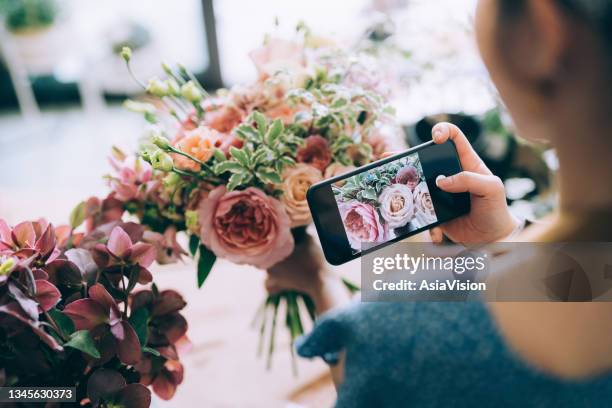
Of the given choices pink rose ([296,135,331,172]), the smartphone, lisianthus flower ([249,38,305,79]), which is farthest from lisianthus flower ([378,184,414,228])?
lisianthus flower ([249,38,305,79])

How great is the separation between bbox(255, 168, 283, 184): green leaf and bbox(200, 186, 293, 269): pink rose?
0.02m

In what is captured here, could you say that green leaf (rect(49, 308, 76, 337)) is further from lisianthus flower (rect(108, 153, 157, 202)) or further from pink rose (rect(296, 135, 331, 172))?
pink rose (rect(296, 135, 331, 172))

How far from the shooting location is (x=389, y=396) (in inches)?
18.8

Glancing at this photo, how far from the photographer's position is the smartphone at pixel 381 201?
58cm

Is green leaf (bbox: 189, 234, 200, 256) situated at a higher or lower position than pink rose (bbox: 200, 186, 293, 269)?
lower

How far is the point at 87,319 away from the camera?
20.6 inches

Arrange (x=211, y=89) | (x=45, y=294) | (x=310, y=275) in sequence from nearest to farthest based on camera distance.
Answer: (x=45, y=294) < (x=310, y=275) < (x=211, y=89)

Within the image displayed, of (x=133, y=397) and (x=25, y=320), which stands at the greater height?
(x=25, y=320)

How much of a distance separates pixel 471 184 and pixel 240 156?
0.25 metres

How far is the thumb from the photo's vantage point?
60 centimetres

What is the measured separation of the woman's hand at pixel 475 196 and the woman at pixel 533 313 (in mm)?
115

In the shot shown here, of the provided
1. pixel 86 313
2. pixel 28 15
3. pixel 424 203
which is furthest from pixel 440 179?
pixel 28 15

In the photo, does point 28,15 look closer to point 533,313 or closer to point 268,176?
point 268,176

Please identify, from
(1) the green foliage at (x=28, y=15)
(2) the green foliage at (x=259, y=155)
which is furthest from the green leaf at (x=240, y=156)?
(1) the green foliage at (x=28, y=15)
